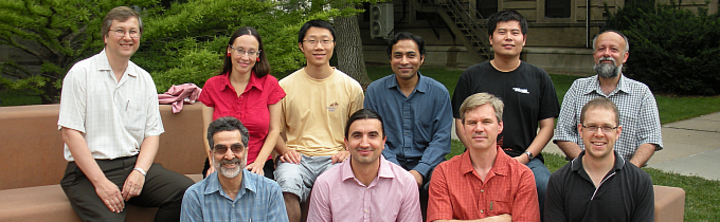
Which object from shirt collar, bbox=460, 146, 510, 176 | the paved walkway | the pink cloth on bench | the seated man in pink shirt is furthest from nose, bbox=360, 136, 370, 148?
the paved walkway

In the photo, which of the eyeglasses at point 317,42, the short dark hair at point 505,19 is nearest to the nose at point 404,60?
the eyeglasses at point 317,42

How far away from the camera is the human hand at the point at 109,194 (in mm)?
3824

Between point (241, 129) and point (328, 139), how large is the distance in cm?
113

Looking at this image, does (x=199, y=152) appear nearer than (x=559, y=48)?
Yes

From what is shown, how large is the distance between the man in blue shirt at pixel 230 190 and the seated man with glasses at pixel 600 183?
5.33 ft

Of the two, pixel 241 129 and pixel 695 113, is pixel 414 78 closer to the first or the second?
pixel 241 129

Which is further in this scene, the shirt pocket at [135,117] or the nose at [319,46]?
the nose at [319,46]

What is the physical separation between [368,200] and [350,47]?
413 inches

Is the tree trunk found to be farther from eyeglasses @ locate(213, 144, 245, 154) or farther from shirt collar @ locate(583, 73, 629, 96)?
eyeglasses @ locate(213, 144, 245, 154)

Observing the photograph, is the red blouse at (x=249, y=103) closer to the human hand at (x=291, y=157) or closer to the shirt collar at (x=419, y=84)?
the human hand at (x=291, y=157)

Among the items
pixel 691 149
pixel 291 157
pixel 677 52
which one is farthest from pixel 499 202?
pixel 677 52

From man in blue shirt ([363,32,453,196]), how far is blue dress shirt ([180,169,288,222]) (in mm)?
1126

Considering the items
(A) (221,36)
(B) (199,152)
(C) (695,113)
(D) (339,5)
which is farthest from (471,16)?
(B) (199,152)

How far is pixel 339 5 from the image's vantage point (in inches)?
312
